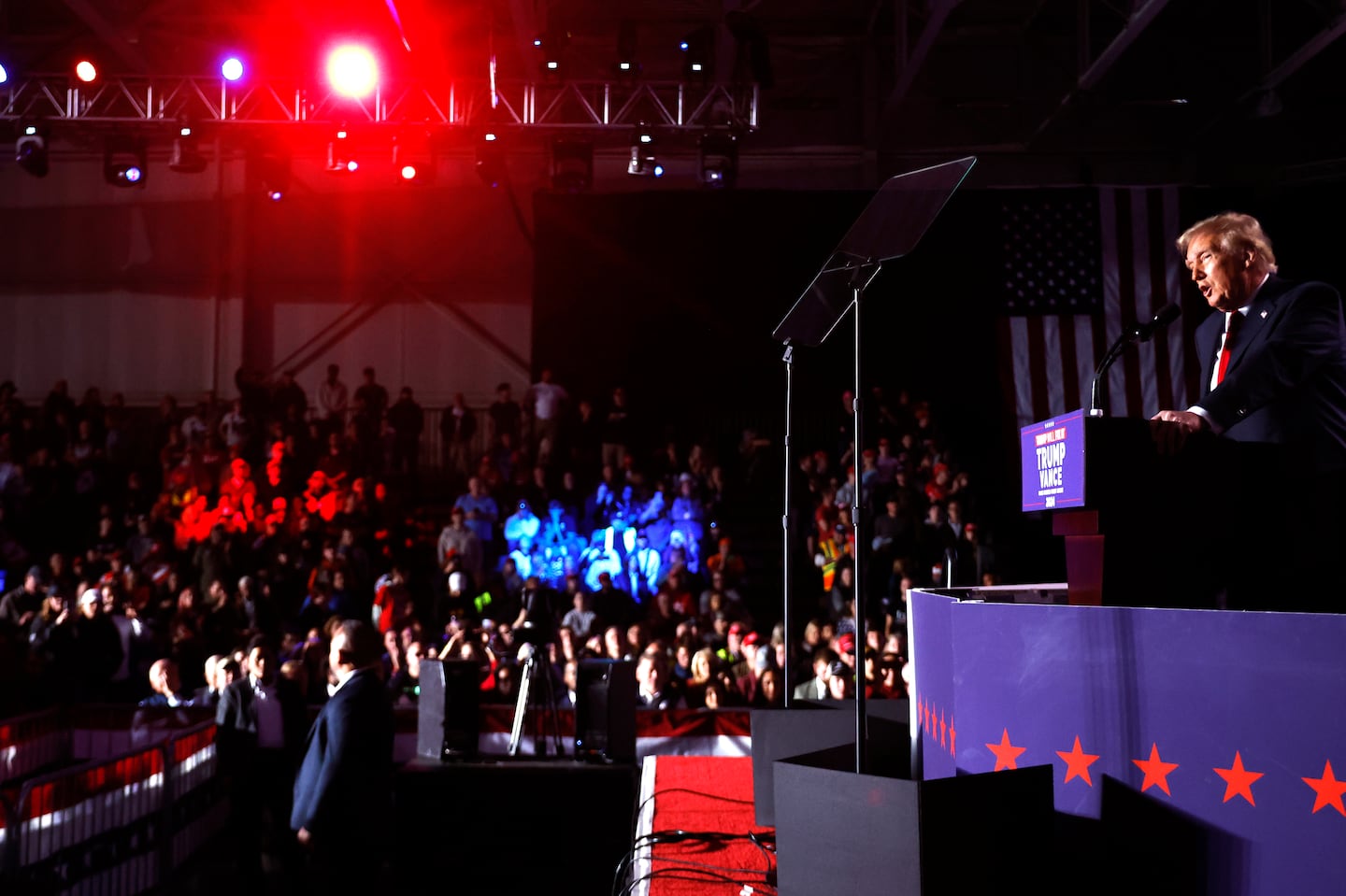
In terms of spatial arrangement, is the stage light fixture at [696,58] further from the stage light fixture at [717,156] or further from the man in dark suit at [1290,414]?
the man in dark suit at [1290,414]

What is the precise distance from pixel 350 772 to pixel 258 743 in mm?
2196

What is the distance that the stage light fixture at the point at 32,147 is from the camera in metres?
12.6

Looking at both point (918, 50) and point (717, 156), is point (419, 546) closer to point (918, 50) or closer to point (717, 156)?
point (717, 156)

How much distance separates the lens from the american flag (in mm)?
15031

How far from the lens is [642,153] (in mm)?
12953

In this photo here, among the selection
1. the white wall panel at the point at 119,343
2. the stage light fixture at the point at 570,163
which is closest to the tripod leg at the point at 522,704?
the stage light fixture at the point at 570,163

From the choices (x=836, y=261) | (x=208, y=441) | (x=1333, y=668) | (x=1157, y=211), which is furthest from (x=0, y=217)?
(x=1333, y=668)

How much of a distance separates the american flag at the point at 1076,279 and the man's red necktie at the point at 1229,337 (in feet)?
39.5

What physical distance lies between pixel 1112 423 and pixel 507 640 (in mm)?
8757

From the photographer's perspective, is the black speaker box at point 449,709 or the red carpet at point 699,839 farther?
the black speaker box at point 449,709

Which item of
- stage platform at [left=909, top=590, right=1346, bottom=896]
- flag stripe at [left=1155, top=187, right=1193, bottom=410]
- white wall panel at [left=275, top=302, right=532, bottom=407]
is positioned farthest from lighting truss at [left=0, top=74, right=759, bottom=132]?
Result: stage platform at [left=909, top=590, right=1346, bottom=896]

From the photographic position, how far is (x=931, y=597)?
122 inches

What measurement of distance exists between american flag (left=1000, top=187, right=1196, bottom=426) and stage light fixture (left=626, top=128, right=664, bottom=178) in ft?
16.7

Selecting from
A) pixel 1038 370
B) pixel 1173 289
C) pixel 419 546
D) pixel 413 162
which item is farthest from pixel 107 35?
pixel 1173 289
